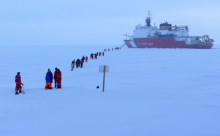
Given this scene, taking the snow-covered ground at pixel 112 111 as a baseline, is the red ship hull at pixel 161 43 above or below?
above

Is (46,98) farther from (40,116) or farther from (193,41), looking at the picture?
(193,41)

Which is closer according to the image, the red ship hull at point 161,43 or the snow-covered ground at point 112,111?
the snow-covered ground at point 112,111

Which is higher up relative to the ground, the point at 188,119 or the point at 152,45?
the point at 152,45

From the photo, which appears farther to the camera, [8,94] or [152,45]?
[152,45]

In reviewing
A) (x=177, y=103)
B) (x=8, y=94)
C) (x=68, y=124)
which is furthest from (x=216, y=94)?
(x=8, y=94)

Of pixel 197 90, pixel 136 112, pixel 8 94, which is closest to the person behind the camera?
pixel 136 112

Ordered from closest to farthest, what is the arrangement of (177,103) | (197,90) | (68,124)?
(68,124) < (177,103) < (197,90)

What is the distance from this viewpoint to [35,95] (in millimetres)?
10844

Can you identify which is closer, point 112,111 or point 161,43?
point 112,111

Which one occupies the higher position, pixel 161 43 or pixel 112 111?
pixel 161 43

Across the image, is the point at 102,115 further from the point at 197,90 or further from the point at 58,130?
the point at 197,90

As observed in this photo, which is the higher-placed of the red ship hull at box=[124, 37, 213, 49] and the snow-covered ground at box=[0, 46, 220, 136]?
the red ship hull at box=[124, 37, 213, 49]

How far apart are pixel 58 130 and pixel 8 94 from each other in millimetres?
5550

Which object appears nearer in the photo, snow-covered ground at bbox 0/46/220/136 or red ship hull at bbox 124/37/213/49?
snow-covered ground at bbox 0/46/220/136
